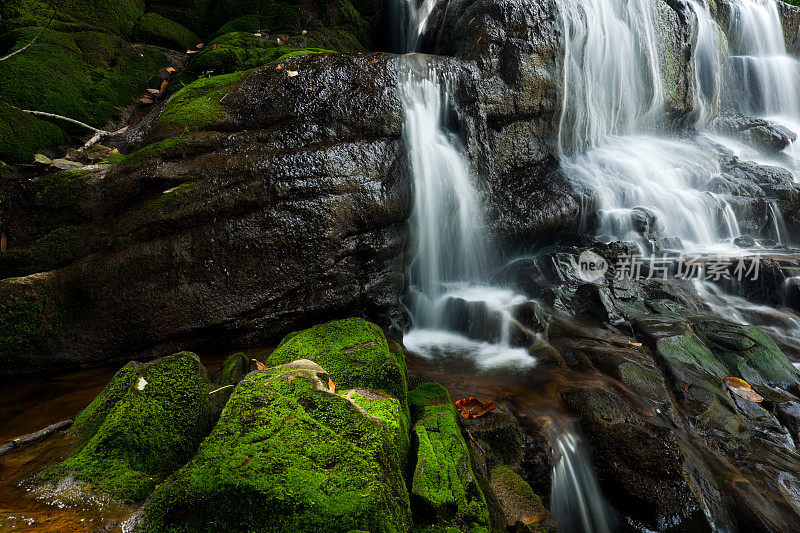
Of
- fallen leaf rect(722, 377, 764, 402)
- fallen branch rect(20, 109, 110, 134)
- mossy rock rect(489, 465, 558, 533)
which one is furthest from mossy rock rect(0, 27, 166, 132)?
fallen leaf rect(722, 377, 764, 402)

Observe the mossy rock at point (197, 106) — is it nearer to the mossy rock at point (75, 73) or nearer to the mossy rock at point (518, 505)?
the mossy rock at point (75, 73)

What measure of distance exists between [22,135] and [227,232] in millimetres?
3336

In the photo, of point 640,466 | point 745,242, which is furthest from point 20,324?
point 745,242

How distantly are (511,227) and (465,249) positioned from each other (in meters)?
1.24

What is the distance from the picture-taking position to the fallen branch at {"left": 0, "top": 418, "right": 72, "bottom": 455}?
249 centimetres

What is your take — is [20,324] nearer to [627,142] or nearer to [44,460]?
[44,460]

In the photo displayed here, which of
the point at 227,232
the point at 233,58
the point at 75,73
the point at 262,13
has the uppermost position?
the point at 262,13

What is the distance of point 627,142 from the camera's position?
11781 millimetres

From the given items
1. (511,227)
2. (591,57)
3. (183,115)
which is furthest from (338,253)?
(591,57)

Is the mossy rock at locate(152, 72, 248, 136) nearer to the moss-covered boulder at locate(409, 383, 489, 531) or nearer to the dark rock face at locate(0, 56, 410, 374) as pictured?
the dark rock face at locate(0, 56, 410, 374)

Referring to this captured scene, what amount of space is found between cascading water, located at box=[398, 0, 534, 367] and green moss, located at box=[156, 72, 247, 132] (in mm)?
2683

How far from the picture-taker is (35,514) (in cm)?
185

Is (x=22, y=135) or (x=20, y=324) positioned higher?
(x=22, y=135)

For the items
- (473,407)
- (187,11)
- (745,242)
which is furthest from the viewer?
(745,242)
